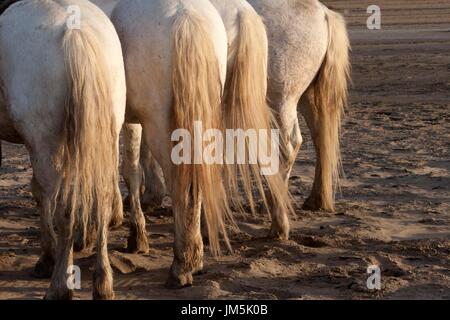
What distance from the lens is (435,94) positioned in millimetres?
14594

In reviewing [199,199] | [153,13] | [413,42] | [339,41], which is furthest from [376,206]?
[413,42]

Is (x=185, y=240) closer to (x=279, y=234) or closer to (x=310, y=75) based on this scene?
(x=279, y=234)

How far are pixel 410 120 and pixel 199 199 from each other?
22.6ft

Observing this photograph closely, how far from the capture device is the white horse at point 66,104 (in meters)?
5.35

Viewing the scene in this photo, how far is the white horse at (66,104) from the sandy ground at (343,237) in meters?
0.64

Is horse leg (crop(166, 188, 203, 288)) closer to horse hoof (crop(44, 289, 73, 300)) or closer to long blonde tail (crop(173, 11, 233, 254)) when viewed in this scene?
long blonde tail (crop(173, 11, 233, 254))

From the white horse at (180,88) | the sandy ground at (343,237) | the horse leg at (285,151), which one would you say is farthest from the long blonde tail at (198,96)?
the horse leg at (285,151)

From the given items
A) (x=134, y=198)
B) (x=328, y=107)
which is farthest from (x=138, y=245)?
(x=328, y=107)

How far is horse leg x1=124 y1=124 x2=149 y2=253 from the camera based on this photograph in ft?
22.6

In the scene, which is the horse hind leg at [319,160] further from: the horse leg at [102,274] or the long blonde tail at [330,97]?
the horse leg at [102,274]

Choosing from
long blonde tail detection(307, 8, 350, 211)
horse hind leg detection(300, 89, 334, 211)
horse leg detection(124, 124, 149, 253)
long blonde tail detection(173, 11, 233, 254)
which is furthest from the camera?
horse hind leg detection(300, 89, 334, 211)

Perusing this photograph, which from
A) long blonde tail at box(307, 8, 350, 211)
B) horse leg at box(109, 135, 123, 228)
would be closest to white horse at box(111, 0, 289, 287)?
horse leg at box(109, 135, 123, 228)

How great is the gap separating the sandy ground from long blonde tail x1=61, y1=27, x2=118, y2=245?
788 mm
